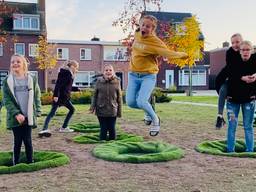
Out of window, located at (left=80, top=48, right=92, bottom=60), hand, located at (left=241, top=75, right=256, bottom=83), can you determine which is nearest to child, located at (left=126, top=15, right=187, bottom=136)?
hand, located at (left=241, top=75, right=256, bottom=83)

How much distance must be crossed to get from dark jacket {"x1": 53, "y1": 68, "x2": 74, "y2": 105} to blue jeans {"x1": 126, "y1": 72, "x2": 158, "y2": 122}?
2.60 meters

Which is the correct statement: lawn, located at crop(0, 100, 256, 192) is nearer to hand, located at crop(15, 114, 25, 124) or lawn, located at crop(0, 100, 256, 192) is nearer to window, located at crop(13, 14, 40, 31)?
hand, located at crop(15, 114, 25, 124)

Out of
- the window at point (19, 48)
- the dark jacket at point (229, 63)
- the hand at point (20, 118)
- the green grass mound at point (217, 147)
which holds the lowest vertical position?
the green grass mound at point (217, 147)

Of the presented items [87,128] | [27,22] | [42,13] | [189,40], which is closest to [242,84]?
[87,128]

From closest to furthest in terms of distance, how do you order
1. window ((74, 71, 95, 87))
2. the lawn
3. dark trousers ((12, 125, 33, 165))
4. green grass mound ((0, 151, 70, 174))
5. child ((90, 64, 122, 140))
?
the lawn → green grass mound ((0, 151, 70, 174)) → dark trousers ((12, 125, 33, 165)) → child ((90, 64, 122, 140)) → window ((74, 71, 95, 87))

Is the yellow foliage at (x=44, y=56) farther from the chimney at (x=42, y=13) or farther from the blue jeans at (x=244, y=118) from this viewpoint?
the blue jeans at (x=244, y=118)

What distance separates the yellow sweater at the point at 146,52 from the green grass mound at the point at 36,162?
228cm

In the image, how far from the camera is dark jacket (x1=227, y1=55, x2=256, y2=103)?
305 inches

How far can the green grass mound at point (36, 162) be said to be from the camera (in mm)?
6480

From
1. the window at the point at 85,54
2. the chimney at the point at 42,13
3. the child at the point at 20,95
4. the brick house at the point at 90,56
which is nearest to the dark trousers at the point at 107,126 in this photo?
the child at the point at 20,95

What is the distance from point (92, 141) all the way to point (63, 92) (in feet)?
6.80

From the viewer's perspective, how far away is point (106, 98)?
9516mm

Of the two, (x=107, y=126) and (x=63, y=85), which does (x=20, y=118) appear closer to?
(x=107, y=126)

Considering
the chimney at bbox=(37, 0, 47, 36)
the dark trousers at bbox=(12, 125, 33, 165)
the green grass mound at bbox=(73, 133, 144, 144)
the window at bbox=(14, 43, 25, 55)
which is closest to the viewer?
the dark trousers at bbox=(12, 125, 33, 165)
